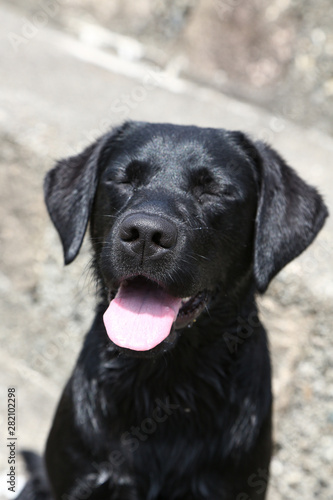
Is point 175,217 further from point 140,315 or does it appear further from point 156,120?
point 156,120

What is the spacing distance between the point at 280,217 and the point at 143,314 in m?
0.71

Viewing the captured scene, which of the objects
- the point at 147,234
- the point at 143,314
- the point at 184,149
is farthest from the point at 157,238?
the point at 184,149

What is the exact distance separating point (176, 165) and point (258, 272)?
1.75 feet

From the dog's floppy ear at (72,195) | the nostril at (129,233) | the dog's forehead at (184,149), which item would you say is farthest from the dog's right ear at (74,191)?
the nostril at (129,233)

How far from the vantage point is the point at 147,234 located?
210cm

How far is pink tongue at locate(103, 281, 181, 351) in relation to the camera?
7.40ft

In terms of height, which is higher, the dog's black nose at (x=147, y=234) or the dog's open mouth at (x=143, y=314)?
the dog's black nose at (x=147, y=234)

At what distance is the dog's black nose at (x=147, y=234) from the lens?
6.89ft

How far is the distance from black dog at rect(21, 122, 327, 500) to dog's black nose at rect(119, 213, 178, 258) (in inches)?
7.6

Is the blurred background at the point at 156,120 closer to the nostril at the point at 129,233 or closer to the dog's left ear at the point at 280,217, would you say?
the dog's left ear at the point at 280,217

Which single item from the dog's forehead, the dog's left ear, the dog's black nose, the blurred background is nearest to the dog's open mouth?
the dog's black nose

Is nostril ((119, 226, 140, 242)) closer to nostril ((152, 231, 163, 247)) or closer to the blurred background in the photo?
nostril ((152, 231, 163, 247))

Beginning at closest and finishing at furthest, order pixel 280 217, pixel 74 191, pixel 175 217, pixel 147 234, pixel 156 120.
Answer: pixel 147 234
pixel 175 217
pixel 280 217
pixel 74 191
pixel 156 120

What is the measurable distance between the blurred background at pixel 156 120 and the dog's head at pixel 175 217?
0.64 meters
